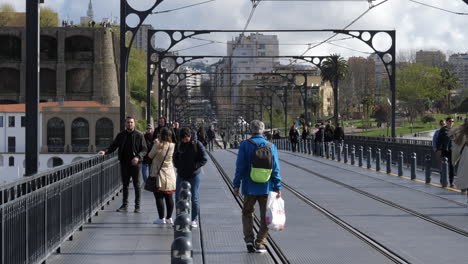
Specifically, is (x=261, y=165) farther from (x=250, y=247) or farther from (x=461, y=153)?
(x=461, y=153)

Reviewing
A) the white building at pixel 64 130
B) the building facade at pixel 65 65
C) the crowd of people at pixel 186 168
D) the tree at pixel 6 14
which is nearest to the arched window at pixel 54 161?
the white building at pixel 64 130

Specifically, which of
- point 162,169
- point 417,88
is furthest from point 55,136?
point 162,169

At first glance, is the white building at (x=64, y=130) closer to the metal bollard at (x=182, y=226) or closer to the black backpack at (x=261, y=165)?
the black backpack at (x=261, y=165)

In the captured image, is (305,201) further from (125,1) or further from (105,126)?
(105,126)

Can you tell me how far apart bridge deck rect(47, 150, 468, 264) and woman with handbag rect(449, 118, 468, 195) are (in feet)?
2.15

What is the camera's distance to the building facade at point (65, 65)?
356 feet

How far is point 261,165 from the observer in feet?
35.0

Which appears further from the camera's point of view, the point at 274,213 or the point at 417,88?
the point at 417,88

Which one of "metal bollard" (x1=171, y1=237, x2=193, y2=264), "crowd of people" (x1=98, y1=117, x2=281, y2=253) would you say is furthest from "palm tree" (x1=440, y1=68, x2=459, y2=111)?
"metal bollard" (x1=171, y1=237, x2=193, y2=264)

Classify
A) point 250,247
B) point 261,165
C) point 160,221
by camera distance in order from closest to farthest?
point 261,165 → point 250,247 → point 160,221

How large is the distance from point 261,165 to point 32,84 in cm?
498

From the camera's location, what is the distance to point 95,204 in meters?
15.5

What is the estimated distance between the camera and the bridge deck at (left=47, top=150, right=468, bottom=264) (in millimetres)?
10875

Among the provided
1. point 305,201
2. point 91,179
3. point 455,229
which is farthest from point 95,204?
point 455,229
